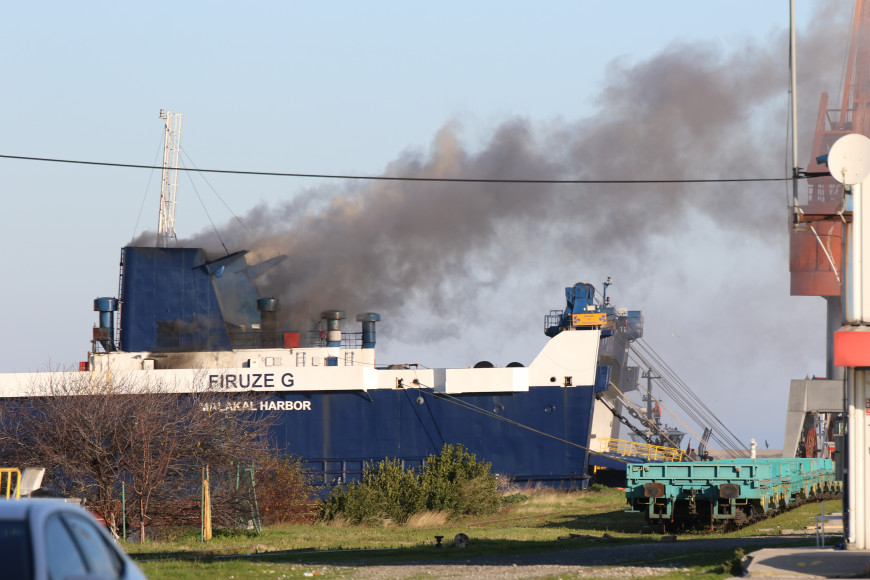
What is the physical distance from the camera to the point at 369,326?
1667 inches

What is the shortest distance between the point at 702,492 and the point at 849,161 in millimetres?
9867

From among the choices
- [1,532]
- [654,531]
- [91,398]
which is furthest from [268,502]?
[1,532]

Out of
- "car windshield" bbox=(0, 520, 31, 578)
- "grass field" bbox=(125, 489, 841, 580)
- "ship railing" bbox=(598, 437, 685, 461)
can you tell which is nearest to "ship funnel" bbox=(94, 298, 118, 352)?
"grass field" bbox=(125, 489, 841, 580)

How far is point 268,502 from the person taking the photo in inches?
1161

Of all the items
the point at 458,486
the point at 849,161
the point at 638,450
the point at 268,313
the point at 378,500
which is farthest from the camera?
the point at 268,313

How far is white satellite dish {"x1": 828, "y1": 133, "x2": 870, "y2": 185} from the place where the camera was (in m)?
15.6

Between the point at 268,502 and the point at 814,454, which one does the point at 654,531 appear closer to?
the point at 268,502

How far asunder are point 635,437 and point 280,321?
14.4 m

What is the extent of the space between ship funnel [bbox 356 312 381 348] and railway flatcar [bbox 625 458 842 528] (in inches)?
750

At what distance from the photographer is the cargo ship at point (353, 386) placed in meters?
39.3

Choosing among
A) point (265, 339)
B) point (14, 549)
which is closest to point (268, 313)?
point (265, 339)

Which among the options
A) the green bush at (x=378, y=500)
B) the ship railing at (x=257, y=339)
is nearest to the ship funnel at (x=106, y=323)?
the ship railing at (x=257, y=339)

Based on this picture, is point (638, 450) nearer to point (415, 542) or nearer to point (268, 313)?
point (268, 313)

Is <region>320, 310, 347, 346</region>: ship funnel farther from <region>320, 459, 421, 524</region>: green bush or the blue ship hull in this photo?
<region>320, 459, 421, 524</region>: green bush
